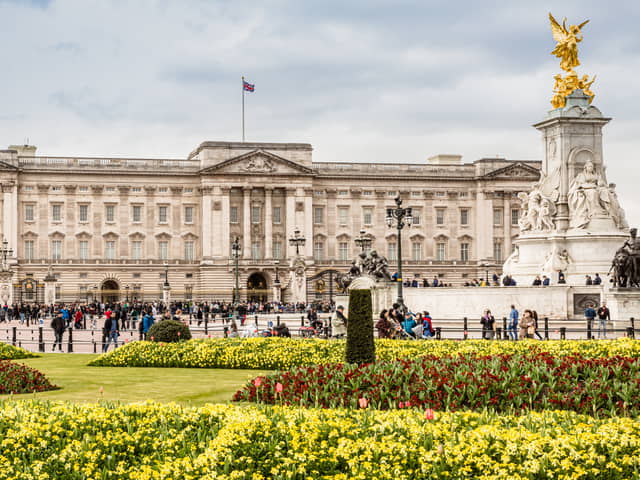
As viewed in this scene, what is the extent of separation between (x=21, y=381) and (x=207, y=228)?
69.6 m

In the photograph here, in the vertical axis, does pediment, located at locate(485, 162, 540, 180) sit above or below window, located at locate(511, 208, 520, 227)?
above

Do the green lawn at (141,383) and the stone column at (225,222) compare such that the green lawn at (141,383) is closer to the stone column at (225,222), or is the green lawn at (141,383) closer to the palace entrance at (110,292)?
the palace entrance at (110,292)

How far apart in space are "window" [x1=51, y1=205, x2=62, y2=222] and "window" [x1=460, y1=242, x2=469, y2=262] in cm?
3912

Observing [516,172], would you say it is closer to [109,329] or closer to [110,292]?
[110,292]

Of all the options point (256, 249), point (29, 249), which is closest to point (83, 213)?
point (29, 249)

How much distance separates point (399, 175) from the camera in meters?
88.9

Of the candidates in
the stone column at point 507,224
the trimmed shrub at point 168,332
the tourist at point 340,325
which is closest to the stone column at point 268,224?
the stone column at point 507,224

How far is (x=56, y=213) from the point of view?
84.1m

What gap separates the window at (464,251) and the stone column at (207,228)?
24.5m

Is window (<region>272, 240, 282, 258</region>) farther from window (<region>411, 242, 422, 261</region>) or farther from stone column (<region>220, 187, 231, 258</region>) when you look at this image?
window (<region>411, 242, 422, 261</region>)

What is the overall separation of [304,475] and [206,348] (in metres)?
13.0

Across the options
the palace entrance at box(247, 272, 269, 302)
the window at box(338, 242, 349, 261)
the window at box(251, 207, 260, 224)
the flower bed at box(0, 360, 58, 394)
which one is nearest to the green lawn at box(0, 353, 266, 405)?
the flower bed at box(0, 360, 58, 394)

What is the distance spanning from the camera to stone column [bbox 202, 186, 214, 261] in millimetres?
84375

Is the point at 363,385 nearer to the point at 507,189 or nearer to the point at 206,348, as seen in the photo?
the point at 206,348
